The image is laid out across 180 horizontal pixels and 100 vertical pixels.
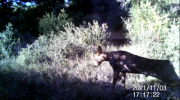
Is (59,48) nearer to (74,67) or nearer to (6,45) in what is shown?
(74,67)

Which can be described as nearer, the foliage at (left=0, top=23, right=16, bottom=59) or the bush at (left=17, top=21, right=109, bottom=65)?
the bush at (left=17, top=21, right=109, bottom=65)

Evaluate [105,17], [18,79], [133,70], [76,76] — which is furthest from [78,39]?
[105,17]

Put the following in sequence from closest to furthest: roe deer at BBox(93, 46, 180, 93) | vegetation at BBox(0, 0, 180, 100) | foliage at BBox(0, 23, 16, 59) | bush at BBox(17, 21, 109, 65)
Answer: roe deer at BBox(93, 46, 180, 93), vegetation at BBox(0, 0, 180, 100), bush at BBox(17, 21, 109, 65), foliage at BBox(0, 23, 16, 59)

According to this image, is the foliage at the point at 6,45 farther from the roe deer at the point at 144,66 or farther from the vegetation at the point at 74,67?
the roe deer at the point at 144,66

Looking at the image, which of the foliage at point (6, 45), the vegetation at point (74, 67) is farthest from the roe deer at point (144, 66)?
the foliage at point (6, 45)

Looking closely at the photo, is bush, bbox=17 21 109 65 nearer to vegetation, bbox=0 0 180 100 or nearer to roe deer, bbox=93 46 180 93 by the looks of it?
vegetation, bbox=0 0 180 100

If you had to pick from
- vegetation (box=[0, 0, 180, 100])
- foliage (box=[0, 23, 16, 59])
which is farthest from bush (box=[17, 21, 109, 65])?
foliage (box=[0, 23, 16, 59])

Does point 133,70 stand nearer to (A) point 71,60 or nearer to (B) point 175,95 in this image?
(B) point 175,95

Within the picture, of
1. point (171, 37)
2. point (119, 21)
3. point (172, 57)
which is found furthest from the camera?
point (119, 21)

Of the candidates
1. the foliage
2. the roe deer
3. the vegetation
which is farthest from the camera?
the foliage

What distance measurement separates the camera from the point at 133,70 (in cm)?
326

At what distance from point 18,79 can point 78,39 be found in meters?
4.15

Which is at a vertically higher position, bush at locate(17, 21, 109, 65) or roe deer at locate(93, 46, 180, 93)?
bush at locate(17, 21, 109, 65)

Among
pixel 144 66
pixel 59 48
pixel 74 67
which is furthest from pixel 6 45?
pixel 144 66
